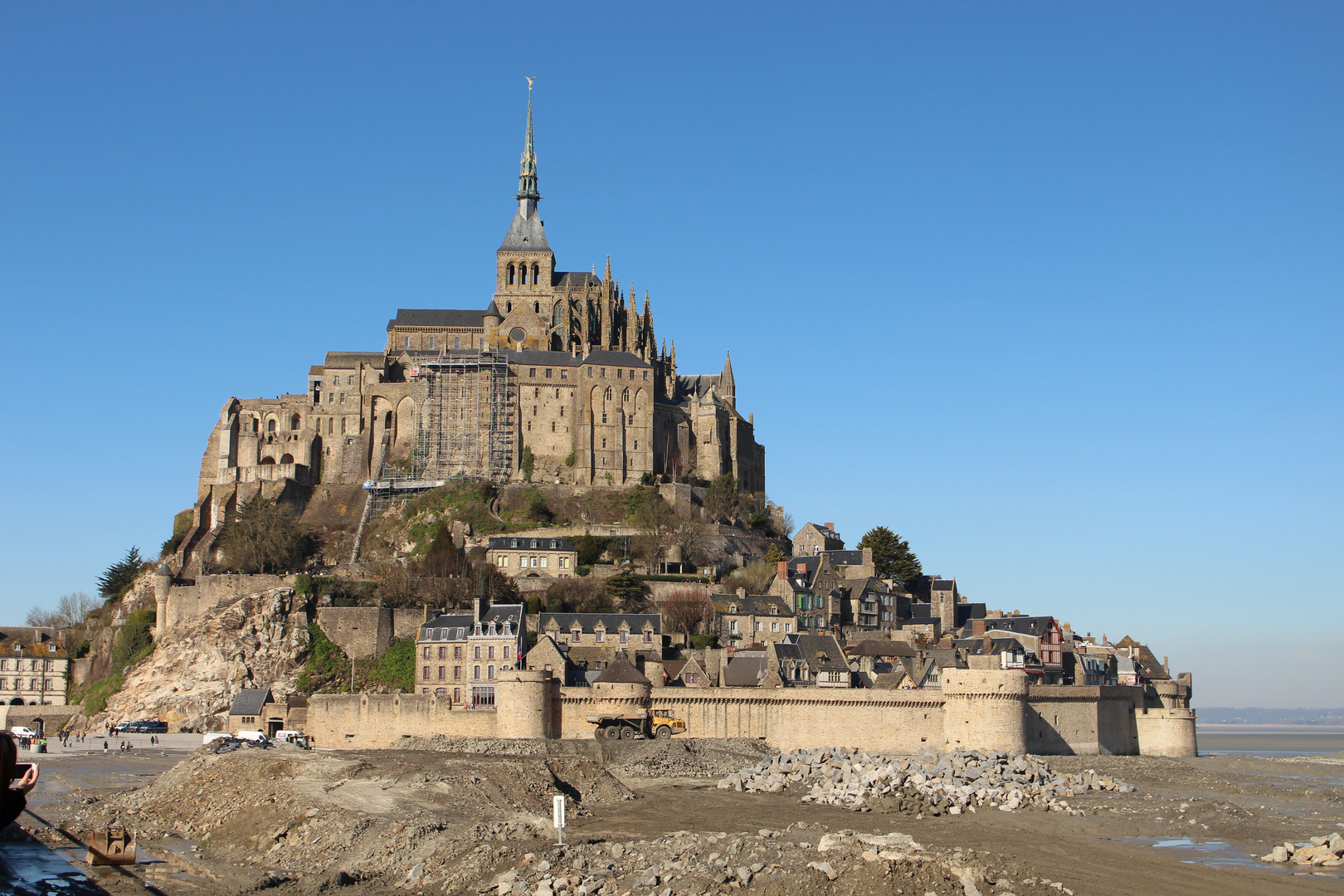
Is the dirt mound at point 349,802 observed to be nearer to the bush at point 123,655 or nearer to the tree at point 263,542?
the bush at point 123,655

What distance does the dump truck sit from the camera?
48906mm

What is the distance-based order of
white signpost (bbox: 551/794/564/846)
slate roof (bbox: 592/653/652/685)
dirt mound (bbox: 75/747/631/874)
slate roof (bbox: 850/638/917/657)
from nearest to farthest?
1. white signpost (bbox: 551/794/564/846)
2. dirt mound (bbox: 75/747/631/874)
3. slate roof (bbox: 592/653/652/685)
4. slate roof (bbox: 850/638/917/657)

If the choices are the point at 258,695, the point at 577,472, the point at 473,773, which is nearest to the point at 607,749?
the point at 473,773

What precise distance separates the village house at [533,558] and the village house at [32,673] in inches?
956

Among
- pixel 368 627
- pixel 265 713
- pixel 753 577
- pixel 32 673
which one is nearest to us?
pixel 265 713

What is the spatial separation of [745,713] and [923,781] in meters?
11.1

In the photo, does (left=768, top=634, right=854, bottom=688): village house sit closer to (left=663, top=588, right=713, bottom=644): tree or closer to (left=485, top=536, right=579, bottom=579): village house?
(left=663, top=588, right=713, bottom=644): tree

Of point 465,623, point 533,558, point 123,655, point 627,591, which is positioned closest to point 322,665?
point 465,623

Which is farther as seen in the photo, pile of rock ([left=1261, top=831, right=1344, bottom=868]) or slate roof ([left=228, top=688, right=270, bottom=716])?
slate roof ([left=228, top=688, right=270, bottom=716])

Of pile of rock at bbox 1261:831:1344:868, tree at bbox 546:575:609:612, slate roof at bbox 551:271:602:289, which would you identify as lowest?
pile of rock at bbox 1261:831:1344:868

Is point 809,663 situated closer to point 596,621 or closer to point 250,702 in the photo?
point 596,621

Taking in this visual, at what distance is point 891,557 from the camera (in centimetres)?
7631

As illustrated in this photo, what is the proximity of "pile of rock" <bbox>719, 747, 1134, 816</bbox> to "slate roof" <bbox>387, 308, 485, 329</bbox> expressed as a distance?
46.0m

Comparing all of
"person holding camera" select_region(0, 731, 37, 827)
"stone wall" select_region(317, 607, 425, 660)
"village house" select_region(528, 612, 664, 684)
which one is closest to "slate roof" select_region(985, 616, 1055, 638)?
"village house" select_region(528, 612, 664, 684)
